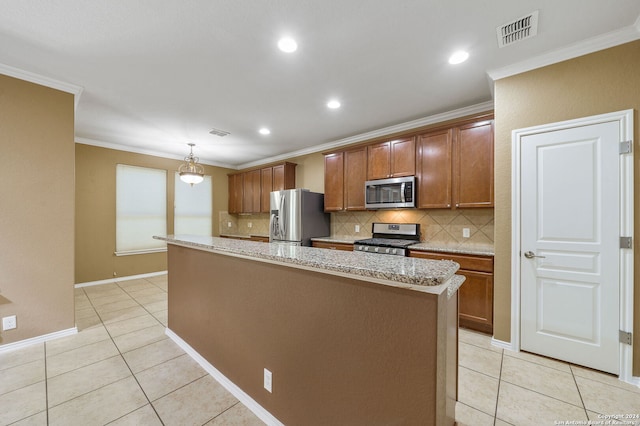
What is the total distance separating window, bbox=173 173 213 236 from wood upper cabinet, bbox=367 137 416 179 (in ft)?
13.6

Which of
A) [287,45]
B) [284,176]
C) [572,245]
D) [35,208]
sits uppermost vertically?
[287,45]

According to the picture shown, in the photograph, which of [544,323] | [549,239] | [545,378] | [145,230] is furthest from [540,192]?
[145,230]

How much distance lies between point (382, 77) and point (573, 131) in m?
1.72

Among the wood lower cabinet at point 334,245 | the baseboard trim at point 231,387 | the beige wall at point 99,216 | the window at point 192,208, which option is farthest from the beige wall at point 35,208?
the wood lower cabinet at point 334,245

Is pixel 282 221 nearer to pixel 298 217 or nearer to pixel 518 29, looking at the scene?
pixel 298 217

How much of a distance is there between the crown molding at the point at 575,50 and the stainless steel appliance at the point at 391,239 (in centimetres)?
205

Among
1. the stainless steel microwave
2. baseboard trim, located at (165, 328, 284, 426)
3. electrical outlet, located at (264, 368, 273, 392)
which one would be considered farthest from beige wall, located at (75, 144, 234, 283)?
electrical outlet, located at (264, 368, 273, 392)

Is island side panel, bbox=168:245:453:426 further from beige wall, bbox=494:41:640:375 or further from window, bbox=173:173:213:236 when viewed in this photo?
window, bbox=173:173:213:236

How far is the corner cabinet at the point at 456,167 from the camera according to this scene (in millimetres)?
2889

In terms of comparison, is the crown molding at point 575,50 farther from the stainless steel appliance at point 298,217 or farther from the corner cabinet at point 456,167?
the stainless steel appliance at point 298,217

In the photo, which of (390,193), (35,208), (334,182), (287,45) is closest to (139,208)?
(35,208)

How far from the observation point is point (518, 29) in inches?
73.9

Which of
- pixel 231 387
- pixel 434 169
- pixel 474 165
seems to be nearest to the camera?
pixel 231 387

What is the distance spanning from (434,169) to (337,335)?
2.80m
